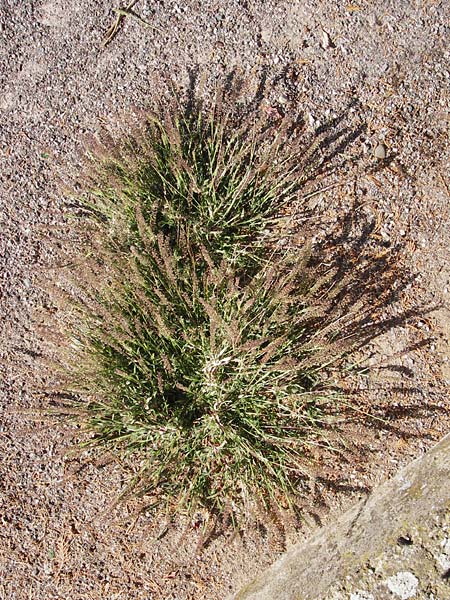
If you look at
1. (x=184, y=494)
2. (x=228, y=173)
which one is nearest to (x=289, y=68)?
(x=228, y=173)

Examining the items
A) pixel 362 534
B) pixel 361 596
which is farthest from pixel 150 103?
pixel 361 596

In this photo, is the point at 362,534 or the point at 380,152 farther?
the point at 380,152

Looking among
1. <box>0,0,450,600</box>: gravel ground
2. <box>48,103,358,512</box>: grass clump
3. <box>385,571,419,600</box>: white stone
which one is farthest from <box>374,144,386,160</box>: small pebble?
<box>385,571,419,600</box>: white stone

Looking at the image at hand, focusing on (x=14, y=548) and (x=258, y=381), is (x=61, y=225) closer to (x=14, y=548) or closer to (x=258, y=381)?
(x=258, y=381)

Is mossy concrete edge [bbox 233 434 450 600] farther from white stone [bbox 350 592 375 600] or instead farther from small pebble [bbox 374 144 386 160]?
small pebble [bbox 374 144 386 160]

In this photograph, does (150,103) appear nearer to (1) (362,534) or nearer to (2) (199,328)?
(2) (199,328)
